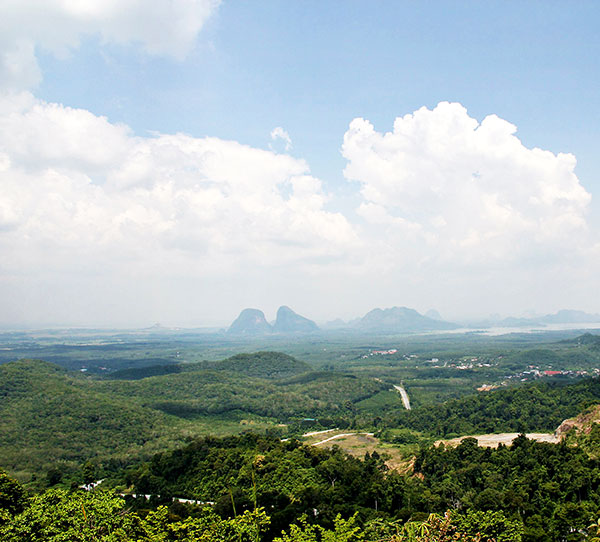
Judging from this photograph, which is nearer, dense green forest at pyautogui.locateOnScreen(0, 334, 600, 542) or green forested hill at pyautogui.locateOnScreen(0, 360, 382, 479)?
dense green forest at pyautogui.locateOnScreen(0, 334, 600, 542)

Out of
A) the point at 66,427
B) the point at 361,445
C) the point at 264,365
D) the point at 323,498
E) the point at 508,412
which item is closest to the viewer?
the point at 323,498

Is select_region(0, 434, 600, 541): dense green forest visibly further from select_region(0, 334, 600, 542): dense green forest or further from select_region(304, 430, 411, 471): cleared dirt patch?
select_region(304, 430, 411, 471): cleared dirt patch

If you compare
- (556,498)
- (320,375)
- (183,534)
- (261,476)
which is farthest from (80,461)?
(320,375)

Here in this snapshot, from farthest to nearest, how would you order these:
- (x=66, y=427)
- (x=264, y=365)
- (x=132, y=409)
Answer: (x=264, y=365), (x=132, y=409), (x=66, y=427)

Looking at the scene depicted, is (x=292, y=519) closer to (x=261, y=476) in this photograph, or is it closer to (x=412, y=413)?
(x=261, y=476)

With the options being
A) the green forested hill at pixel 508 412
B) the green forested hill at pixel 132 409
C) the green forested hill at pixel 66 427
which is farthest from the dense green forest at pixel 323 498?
the green forested hill at pixel 508 412

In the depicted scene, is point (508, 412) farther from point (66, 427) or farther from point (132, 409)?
point (66, 427)

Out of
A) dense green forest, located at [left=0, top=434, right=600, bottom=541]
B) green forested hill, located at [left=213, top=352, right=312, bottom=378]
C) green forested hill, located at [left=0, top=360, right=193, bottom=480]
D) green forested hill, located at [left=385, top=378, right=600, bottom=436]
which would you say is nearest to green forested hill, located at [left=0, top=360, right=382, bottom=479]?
green forested hill, located at [left=0, top=360, right=193, bottom=480]

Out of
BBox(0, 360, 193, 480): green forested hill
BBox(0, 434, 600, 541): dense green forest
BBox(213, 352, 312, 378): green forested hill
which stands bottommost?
BBox(213, 352, 312, 378): green forested hill

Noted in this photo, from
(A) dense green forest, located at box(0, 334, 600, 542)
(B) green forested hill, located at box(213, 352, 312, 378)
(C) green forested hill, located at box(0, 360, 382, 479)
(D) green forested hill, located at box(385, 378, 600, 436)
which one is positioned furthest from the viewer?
(B) green forested hill, located at box(213, 352, 312, 378)

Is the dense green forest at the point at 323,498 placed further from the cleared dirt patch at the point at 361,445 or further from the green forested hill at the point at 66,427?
the green forested hill at the point at 66,427

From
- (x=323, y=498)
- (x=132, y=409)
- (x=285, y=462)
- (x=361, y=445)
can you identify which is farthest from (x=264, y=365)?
(x=323, y=498)

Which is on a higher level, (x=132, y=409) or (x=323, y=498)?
(x=323, y=498)
